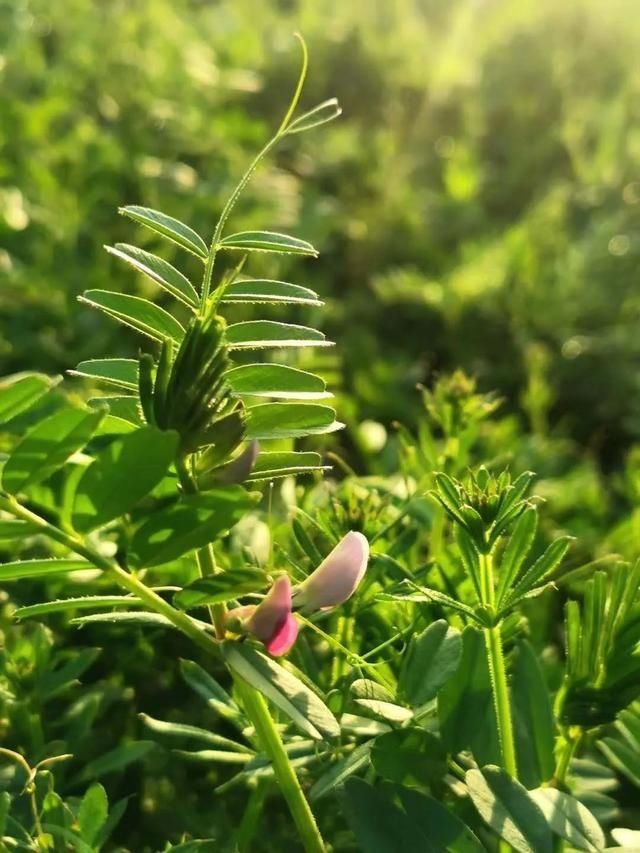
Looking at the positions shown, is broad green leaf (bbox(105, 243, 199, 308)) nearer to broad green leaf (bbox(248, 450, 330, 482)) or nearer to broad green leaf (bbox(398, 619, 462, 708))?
broad green leaf (bbox(248, 450, 330, 482))

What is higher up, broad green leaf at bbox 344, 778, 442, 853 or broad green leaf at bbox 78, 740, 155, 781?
broad green leaf at bbox 78, 740, 155, 781

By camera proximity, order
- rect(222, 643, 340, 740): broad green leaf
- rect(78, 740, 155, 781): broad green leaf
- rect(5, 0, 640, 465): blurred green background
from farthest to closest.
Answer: rect(5, 0, 640, 465): blurred green background
rect(78, 740, 155, 781): broad green leaf
rect(222, 643, 340, 740): broad green leaf

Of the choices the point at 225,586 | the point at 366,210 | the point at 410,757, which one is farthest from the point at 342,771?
the point at 366,210

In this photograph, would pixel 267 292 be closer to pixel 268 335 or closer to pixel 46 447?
pixel 268 335

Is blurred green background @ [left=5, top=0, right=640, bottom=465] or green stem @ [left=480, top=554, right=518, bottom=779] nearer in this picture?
green stem @ [left=480, top=554, right=518, bottom=779]

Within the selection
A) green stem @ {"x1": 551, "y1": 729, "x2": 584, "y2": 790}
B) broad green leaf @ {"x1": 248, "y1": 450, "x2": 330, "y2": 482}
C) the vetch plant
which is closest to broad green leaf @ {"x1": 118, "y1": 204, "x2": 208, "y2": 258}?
the vetch plant

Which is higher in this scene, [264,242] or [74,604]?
[264,242]

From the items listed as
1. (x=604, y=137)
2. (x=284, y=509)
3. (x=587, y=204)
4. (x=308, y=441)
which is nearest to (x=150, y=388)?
(x=284, y=509)

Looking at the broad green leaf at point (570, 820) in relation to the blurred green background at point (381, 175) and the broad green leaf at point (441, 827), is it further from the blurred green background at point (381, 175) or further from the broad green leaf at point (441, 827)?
the blurred green background at point (381, 175)
